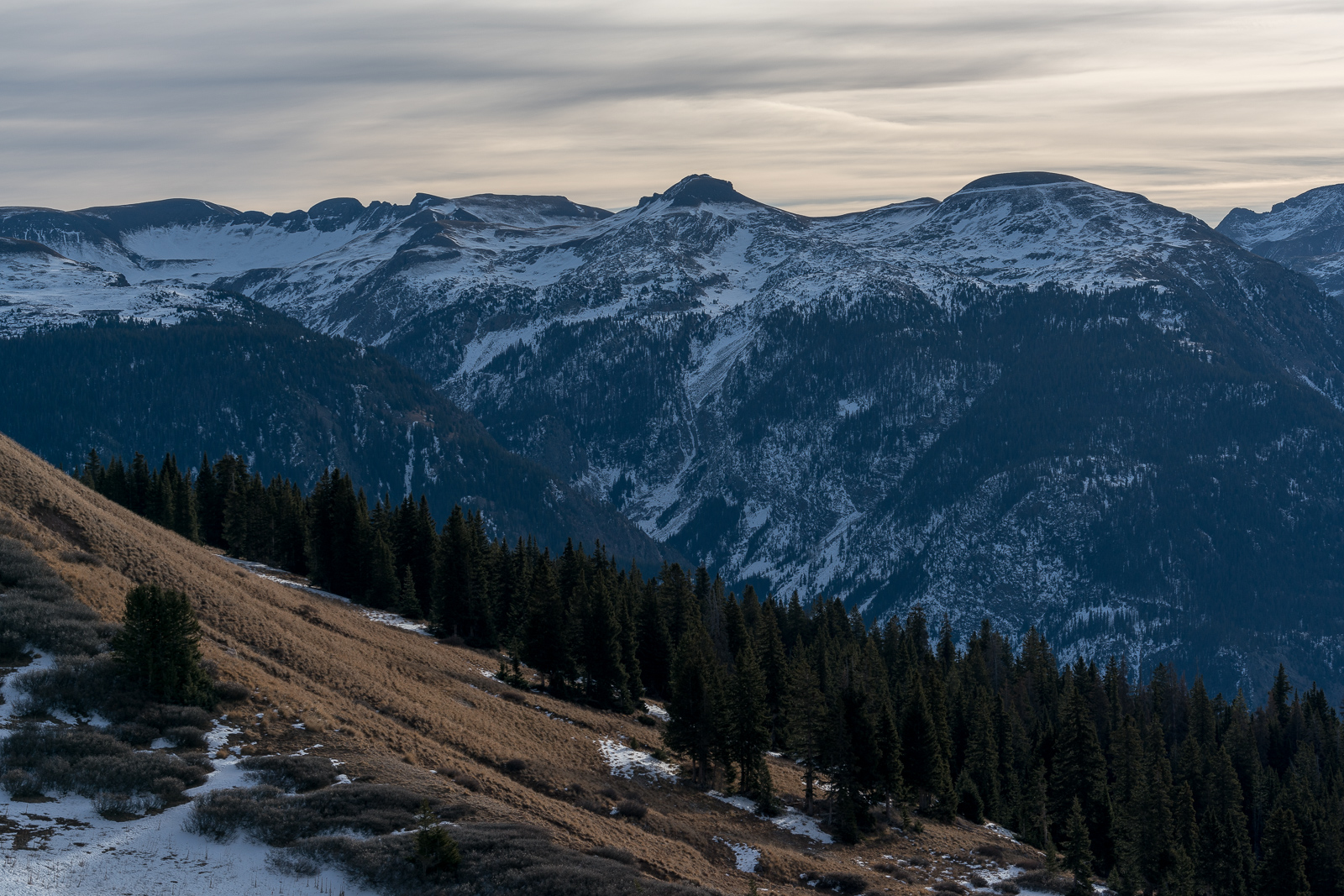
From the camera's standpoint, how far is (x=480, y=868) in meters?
38.5

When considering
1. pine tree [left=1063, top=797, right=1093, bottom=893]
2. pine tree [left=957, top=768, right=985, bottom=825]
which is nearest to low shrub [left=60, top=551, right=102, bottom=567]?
pine tree [left=1063, top=797, right=1093, bottom=893]

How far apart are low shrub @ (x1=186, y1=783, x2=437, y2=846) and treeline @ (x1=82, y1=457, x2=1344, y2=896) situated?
28.8 meters

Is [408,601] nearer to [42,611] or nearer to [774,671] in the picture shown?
[774,671]

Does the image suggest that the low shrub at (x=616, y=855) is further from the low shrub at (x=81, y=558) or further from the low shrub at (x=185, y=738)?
the low shrub at (x=81, y=558)

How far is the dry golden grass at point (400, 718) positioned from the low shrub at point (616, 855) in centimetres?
129

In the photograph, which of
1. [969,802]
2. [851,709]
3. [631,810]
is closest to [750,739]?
[851,709]

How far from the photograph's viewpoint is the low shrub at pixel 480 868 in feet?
124

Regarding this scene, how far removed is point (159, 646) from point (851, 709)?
147ft

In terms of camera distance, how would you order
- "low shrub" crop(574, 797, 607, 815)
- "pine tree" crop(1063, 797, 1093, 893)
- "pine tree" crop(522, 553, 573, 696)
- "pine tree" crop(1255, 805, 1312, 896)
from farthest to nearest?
"pine tree" crop(522, 553, 573, 696)
"pine tree" crop(1255, 805, 1312, 896)
"pine tree" crop(1063, 797, 1093, 893)
"low shrub" crop(574, 797, 607, 815)

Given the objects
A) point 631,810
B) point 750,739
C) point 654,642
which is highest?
point 631,810

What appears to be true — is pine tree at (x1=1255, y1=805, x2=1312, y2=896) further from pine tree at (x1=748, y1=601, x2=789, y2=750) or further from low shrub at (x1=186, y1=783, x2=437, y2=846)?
low shrub at (x1=186, y1=783, x2=437, y2=846)

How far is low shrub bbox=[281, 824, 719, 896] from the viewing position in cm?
3775

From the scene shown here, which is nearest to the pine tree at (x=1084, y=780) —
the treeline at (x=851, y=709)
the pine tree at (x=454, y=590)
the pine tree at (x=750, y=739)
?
the treeline at (x=851, y=709)

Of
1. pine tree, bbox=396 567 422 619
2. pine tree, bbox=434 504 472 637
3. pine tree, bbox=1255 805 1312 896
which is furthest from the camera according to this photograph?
pine tree, bbox=396 567 422 619
